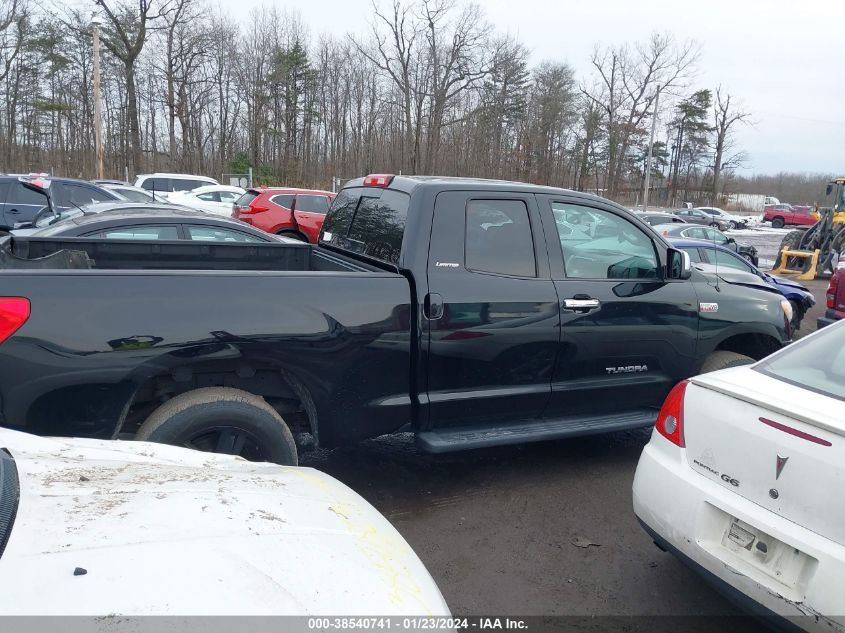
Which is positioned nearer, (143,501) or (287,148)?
(143,501)

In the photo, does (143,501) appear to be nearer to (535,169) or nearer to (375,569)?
(375,569)

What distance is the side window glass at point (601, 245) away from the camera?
4.41m

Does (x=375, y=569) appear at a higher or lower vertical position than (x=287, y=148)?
lower

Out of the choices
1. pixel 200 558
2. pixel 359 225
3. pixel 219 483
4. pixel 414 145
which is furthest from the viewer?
pixel 414 145

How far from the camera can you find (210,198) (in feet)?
69.6

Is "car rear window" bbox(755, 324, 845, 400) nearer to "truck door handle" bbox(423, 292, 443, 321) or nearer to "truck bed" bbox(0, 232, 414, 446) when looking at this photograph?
"truck door handle" bbox(423, 292, 443, 321)

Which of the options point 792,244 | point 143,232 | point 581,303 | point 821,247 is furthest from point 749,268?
point 792,244

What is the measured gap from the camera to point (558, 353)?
13.9 feet

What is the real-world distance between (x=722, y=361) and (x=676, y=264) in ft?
3.20

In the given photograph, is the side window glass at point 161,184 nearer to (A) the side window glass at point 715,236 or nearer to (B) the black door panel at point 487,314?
(A) the side window glass at point 715,236

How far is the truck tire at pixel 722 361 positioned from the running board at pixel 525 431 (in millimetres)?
696

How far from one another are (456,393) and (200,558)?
8.30ft

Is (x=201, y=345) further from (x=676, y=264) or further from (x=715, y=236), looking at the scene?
(x=715, y=236)

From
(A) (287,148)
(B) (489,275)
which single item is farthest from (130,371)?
(A) (287,148)
